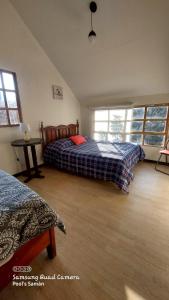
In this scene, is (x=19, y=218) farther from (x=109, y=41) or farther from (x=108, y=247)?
(x=109, y=41)

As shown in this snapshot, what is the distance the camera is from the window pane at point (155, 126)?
3387 millimetres

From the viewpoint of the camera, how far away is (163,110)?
130 inches

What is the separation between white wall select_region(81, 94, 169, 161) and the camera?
3.28m

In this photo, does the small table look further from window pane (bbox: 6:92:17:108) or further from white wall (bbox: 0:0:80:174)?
window pane (bbox: 6:92:17:108)

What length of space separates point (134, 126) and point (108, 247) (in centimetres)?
307

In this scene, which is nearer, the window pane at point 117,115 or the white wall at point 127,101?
the white wall at point 127,101

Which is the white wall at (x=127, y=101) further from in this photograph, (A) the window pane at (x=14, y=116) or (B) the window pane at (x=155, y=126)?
(A) the window pane at (x=14, y=116)

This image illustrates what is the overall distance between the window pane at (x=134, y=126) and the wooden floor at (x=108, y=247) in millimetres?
1747

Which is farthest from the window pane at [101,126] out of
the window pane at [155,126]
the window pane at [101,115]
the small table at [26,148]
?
the small table at [26,148]

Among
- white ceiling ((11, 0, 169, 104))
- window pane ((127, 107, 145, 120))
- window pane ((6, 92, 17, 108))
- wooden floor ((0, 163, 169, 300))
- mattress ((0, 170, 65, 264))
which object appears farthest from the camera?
window pane ((127, 107, 145, 120))

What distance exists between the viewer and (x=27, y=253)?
3.56ft

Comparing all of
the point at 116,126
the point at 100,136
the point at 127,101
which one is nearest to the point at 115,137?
the point at 116,126

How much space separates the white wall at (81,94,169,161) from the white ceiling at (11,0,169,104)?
0.14 meters

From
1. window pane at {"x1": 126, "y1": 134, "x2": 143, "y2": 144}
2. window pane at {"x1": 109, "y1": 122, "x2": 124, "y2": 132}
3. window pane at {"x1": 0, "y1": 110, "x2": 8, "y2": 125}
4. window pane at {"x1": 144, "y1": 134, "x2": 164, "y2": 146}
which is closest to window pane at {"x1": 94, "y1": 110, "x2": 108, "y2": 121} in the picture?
window pane at {"x1": 109, "y1": 122, "x2": 124, "y2": 132}
